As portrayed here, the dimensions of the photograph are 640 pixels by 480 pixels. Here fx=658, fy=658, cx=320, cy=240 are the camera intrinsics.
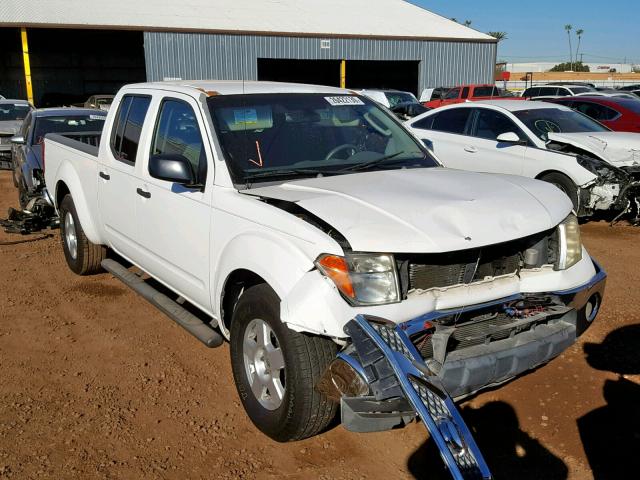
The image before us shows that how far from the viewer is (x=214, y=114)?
170 inches

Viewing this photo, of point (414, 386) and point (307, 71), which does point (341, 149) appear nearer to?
point (414, 386)

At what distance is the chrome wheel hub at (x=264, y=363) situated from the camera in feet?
11.5

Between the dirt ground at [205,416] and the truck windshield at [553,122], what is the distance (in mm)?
4522

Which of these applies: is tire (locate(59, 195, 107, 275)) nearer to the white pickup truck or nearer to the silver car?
the white pickup truck

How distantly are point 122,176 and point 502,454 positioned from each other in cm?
346

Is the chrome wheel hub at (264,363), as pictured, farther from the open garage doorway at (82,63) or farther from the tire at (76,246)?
the open garage doorway at (82,63)

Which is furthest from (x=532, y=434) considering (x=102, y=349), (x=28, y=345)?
(x=28, y=345)

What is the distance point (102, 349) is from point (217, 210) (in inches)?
71.1

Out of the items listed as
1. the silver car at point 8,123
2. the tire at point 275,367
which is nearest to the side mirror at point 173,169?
the tire at point 275,367

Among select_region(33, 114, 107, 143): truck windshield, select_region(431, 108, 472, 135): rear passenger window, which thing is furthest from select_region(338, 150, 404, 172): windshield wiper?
select_region(33, 114, 107, 143): truck windshield

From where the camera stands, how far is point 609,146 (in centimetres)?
923

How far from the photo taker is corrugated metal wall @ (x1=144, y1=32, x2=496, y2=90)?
95.6 feet

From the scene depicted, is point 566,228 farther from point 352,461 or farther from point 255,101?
point 255,101

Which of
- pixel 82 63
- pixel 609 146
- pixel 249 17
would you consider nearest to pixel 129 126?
pixel 609 146
